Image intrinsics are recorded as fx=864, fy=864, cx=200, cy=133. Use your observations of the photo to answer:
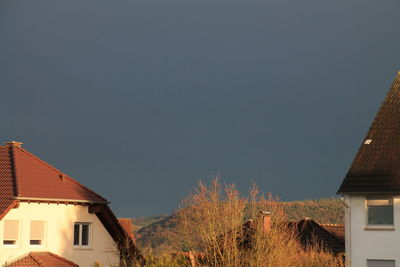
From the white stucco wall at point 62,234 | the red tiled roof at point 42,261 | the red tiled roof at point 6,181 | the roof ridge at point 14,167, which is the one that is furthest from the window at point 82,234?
the red tiled roof at point 6,181

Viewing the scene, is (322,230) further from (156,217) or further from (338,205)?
(156,217)

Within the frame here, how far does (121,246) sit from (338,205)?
46.5 m

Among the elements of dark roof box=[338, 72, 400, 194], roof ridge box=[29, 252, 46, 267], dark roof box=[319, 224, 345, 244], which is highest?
dark roof box=[338, 72, 400, 194]

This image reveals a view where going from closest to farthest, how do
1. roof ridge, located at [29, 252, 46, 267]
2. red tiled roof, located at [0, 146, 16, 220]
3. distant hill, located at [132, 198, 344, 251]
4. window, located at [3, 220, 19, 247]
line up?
roof ridge, located at [29, 252, 46, 267]
red tiled roof, located at [0, 146, 16, 220]
window, located at [3, 220, 19, 247]
distant hill, located at [132, 198, 344, 251]

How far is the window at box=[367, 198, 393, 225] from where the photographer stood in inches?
1521

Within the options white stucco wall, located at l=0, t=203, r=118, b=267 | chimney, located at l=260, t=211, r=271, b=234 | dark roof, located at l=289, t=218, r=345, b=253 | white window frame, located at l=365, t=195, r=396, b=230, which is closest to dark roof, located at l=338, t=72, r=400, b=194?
white window frame, located at l=365, t=195, r=396, b=230

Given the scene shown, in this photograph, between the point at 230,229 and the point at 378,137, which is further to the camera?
the point at 378,137

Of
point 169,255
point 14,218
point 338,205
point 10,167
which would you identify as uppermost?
point 338,205

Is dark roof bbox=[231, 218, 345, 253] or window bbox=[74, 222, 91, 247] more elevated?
dark roof bbox=[231, 218, 345, 253]

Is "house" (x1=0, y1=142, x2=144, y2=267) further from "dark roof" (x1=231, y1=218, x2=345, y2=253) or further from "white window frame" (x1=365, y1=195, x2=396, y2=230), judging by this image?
"white window frame" (x1=365, y1=195, x2=396, y2=230)

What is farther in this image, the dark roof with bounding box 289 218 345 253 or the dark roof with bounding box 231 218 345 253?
the dark roof with bounding box 289 218 345 253

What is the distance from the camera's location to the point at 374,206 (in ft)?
128

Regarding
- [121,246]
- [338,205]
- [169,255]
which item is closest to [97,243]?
[121,246]

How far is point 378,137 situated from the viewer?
41500 mm
